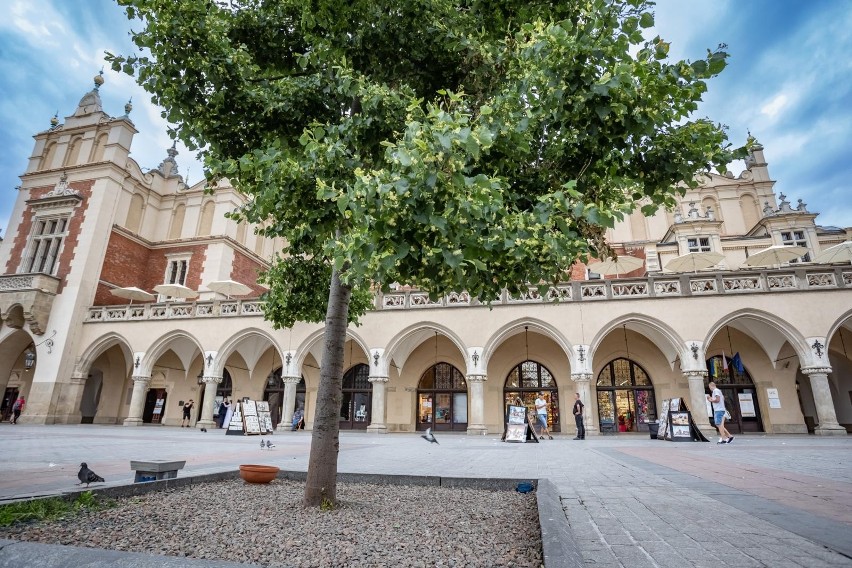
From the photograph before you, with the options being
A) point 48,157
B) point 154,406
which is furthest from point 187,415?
point 48,157

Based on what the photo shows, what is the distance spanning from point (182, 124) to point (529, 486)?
16.0 feet

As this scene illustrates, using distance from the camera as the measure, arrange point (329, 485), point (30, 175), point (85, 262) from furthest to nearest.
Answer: point (30, 175) < point (85, 262) < point (329, 485)

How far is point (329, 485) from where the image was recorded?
3912 millimetres

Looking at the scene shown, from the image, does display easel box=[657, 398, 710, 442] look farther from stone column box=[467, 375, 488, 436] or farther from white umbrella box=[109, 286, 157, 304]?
white umbrella box=[109, 286, 157, 304]

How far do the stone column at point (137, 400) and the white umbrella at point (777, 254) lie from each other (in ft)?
84.6

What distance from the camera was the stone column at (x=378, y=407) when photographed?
17.9 m

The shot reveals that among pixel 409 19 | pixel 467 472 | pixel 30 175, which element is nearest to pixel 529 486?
pixel 467 472

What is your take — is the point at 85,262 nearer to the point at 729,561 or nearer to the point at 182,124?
the point at 182,124

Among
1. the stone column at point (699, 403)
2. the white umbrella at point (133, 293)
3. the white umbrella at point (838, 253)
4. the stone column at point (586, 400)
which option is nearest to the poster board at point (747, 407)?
the stone column at point (699, 403)

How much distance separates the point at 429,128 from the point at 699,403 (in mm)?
16440

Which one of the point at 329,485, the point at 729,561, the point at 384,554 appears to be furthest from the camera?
the point at 329,485

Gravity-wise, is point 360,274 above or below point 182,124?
below

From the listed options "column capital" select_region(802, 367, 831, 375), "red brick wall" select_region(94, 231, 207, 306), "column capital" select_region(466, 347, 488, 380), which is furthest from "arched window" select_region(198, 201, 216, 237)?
"column capital" select_region(802, 367, 831, 375)

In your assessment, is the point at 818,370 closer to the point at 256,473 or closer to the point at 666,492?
the point at 666,492
